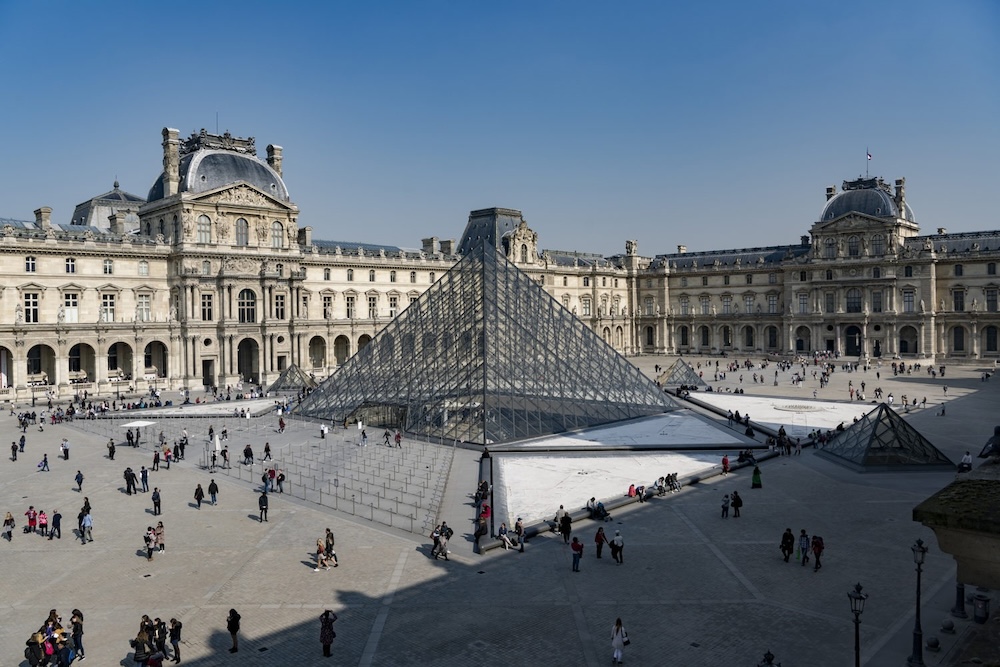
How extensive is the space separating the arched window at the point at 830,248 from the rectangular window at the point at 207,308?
54.7 meters

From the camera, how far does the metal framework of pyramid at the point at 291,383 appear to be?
48.7 m

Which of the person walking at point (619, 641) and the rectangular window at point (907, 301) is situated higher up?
the rectangular window at point (907, 301)

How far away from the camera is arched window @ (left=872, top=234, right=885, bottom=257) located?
2677 inches

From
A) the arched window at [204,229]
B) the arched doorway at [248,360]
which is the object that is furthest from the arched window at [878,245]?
the arched window at [204,229]

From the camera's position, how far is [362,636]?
13.0 meters

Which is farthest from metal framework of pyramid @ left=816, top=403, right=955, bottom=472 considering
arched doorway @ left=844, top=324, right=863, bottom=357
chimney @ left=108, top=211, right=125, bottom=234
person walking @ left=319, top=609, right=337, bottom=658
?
chimney @ left=108, top=211, right=125, bottom=234

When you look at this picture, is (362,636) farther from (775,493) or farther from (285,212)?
(285,212)

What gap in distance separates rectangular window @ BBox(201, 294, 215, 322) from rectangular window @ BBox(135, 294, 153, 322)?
3.23 m

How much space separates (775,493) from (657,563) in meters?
7.85

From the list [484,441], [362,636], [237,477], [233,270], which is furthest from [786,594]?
[233,270]

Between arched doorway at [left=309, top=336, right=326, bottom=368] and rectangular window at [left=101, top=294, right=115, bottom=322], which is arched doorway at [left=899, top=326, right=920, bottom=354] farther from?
rectangular window at [left=101, top=294, right=115, bottom=322]

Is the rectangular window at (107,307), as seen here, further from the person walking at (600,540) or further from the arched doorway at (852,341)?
the arched doorway at (852,341)

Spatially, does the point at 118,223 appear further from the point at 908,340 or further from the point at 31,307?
the point at 908,340

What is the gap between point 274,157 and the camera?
59.0 metres
